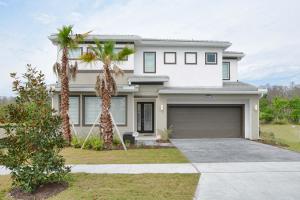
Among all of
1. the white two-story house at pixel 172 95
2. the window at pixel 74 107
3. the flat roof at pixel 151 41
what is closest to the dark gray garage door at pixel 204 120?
the white two-story house at pixel 172 95

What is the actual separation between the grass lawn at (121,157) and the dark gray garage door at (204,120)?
21.2ft

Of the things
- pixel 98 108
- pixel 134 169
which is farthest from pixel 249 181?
pixel 98 108

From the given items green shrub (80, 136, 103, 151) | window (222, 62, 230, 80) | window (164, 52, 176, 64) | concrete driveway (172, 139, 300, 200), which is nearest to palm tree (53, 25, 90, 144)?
green shrub (80, 136, 103, 151)

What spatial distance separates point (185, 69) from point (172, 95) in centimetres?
259

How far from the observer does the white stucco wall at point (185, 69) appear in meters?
20.4

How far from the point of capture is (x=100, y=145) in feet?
48.2

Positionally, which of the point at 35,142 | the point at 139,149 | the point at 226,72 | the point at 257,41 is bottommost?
the point at 139,149

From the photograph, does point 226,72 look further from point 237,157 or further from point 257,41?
point 237,157

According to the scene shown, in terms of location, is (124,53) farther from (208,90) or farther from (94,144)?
(208,90)

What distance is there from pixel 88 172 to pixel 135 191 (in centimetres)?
284

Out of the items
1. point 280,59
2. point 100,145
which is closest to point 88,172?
point 100,145

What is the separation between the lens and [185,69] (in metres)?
20.6

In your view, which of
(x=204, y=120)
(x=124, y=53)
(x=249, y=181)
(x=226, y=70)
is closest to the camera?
(x=249, y=181)

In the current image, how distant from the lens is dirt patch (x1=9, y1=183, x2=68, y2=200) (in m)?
6.98
